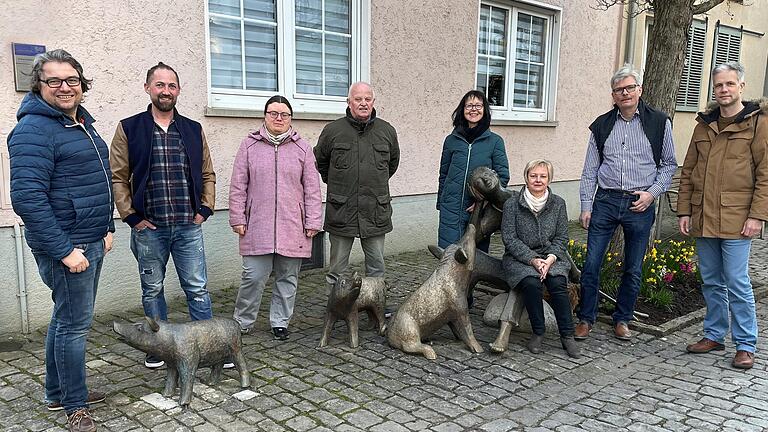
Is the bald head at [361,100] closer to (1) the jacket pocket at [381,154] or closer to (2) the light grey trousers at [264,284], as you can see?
(1) the jacket pocket at [381,154]

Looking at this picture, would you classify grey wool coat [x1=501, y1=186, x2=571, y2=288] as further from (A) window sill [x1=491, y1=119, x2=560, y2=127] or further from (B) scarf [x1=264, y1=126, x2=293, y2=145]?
(A) window sill [x1=491, y1=119, x2=560, y2=127]

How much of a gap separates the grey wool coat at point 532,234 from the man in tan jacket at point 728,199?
2.94ft

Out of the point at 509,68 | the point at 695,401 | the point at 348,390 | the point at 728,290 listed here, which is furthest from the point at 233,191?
the point at 509,68

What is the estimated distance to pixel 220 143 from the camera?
19.4 feet

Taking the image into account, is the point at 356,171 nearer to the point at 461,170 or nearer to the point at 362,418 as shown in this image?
the point at 461,170

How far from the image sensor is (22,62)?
4613 millimetres

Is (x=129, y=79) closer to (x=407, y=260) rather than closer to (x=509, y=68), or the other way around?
(x=407, y=260)

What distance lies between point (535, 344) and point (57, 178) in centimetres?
333

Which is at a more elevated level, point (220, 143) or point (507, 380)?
point (220, 143)

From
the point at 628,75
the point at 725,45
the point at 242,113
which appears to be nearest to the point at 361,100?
the point at 242,113

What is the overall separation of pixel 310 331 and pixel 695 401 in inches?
109

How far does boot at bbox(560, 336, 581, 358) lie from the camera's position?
4.45 metres

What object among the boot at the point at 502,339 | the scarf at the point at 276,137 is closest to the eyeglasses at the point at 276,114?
the scarf at the point at 276,137

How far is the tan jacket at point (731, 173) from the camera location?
13.5 ft
